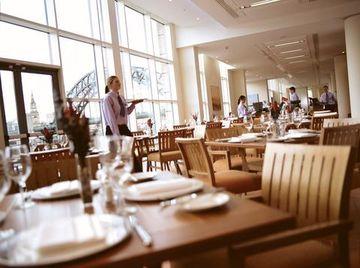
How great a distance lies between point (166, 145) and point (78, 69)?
3260 mm

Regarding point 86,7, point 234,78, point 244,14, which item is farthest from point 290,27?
point 234,78

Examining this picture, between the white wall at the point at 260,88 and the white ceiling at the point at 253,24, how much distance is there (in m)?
9.80

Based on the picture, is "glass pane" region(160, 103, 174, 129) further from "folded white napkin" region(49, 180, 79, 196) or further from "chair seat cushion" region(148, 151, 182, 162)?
"folded white napkin" region(49, 180, 79, 196)

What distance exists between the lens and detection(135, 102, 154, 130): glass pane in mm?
9633

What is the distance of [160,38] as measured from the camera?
11430mm

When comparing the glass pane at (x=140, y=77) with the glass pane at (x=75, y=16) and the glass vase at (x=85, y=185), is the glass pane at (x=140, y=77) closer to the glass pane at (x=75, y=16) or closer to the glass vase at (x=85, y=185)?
the glass pane at (x=75, y=16)

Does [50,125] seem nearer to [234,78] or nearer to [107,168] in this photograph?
[107,168]

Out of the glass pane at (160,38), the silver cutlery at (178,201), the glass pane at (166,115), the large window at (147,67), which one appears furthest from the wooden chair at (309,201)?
the glass pane at (160,38)

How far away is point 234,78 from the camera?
18.6 metres

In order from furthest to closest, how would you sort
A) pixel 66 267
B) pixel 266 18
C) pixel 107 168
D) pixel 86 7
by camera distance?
pixel 266 18 < pixel 86 7 < pixel 107 168 < pixel 66 267

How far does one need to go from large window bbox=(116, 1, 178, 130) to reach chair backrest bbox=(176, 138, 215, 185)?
6.49m

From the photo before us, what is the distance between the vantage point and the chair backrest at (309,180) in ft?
4.24

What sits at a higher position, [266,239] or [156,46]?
[156,46]

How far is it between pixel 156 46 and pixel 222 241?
10743 mm
